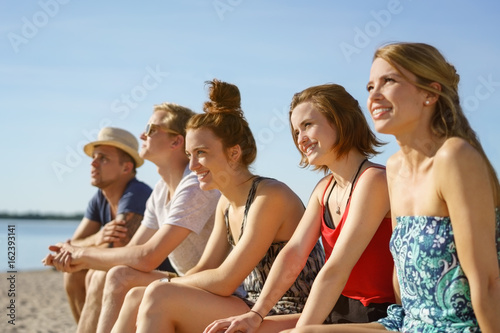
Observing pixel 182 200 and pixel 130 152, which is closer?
pixel 182 200

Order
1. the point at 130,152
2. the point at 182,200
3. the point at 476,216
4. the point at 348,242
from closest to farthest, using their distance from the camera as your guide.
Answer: the point at 476,216, the point at 348,242, the point at 182,200, the point at 130,152

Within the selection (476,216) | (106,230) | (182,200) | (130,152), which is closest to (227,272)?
(182,200)

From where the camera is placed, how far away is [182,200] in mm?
4844

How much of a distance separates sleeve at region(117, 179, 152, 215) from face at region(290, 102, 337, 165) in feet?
8.88

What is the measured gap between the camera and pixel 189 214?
15.8ft

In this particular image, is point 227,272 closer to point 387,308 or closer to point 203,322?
point 203,322

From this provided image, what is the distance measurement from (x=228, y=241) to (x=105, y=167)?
237 centimetres

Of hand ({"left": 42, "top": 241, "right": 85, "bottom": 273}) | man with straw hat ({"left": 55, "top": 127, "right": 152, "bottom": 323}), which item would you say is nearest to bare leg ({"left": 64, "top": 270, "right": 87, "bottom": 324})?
man with straw hat ({"left": 55, "top": 127, "right": 152, "bottom": 323})

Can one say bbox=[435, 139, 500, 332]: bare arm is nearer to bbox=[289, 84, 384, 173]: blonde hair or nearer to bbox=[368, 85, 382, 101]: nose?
bbox=[368, 85, 382, 101]: nose

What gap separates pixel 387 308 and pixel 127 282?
1.96 m

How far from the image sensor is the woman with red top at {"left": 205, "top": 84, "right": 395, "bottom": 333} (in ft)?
10.3

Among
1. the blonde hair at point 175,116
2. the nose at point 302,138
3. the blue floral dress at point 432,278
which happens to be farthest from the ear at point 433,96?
the blonde hair at point 175,116

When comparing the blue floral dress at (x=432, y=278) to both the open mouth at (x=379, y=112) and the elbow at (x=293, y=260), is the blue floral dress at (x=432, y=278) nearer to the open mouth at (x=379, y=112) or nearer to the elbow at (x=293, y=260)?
the open mouth at (x=379, y=112)

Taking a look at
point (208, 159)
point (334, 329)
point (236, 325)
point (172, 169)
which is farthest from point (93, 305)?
point (334, 329)
